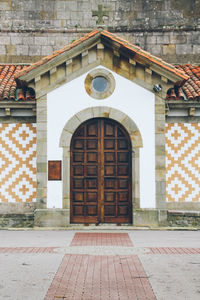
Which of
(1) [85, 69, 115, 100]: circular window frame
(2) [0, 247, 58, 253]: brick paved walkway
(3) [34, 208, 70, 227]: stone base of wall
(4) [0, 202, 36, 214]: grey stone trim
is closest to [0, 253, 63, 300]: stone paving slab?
(2) [0, 247, 58, 253]: brick paved walkway

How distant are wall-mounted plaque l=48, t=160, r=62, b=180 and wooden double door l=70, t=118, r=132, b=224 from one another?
42 centimetres

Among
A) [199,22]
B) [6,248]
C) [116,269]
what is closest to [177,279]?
[116,269]

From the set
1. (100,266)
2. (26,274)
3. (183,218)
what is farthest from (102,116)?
(26,274)

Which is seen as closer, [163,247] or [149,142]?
[163,247]

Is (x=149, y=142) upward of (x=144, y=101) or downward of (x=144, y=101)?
downward

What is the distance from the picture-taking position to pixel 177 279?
6.65m

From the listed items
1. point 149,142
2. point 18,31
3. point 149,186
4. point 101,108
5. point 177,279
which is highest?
point 18,31

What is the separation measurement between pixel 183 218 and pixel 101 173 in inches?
111

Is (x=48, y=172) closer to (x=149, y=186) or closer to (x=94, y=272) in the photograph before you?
(x=149, y=186)

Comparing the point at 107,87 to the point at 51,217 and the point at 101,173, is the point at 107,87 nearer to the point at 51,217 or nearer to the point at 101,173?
the point at 101,173

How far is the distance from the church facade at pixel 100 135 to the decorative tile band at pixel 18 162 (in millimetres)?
383

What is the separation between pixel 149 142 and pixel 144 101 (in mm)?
1260

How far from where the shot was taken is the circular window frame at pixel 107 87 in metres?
12.8

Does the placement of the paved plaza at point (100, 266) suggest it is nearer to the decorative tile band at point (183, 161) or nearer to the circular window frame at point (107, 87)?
the decorative tile band at point (183, 161)
